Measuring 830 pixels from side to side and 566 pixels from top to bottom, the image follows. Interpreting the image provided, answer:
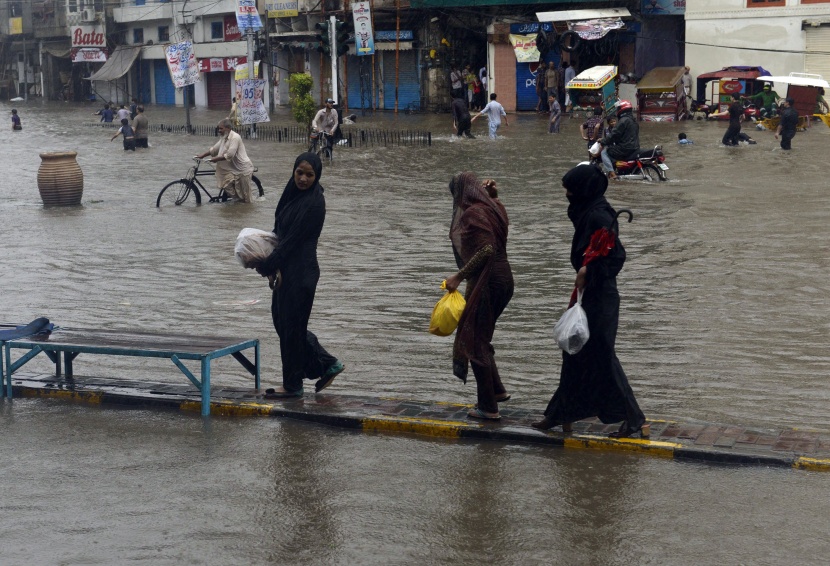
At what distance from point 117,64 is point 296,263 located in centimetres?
5871

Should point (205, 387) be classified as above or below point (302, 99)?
below

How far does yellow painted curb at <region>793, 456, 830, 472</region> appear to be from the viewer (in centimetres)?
568

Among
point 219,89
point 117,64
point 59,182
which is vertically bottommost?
point 59,182

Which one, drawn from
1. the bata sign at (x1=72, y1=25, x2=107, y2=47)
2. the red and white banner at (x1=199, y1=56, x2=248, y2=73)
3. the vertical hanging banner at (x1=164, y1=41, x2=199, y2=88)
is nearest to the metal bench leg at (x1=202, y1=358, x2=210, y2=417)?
the vertical hanging banner at (x1=164, y1=41, x2=199, y2=88)

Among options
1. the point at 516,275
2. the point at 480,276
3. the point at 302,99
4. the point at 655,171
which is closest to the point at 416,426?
the point at 480,276

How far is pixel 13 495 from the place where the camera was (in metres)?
5.52

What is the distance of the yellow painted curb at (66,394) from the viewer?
7.34 meters

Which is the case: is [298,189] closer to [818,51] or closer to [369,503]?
[369,503]

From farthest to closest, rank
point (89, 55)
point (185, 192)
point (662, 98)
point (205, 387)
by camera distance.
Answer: point (89, 55), point (662, 98), point (185, 192), point (205, 387)

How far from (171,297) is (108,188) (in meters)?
11.4

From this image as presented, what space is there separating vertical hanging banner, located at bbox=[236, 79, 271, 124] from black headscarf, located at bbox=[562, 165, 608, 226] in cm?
2297

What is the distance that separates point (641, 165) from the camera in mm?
20359

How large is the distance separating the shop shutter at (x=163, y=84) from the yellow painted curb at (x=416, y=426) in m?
56.0

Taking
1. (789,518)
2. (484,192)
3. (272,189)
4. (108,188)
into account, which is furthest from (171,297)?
(108,188)
